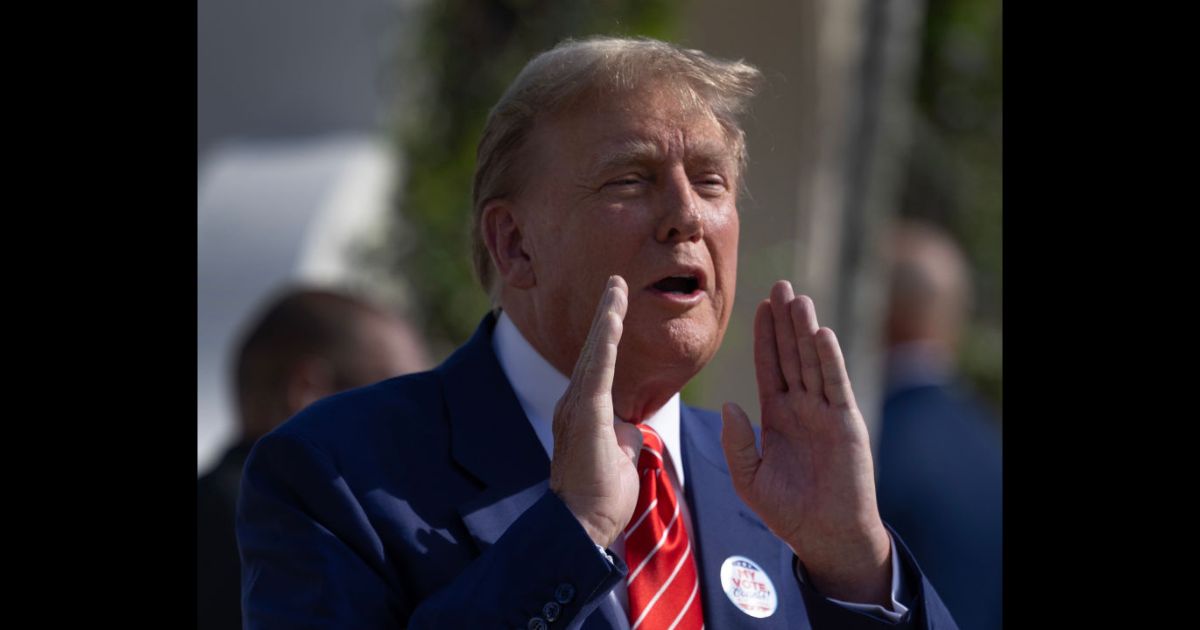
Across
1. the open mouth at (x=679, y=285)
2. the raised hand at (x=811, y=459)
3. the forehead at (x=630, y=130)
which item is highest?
the forehead at (x=630, y=130)

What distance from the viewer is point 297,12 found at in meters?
8.67

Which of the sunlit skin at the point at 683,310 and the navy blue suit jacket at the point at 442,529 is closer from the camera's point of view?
the navy blue suit jacket at the point at 442,529

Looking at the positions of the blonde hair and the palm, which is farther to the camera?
the blonde hair

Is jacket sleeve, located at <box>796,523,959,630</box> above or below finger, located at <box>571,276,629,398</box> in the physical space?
below

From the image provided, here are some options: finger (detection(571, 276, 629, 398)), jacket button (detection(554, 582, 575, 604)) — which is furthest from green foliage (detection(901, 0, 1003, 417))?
jacket button (detection(554, 582, 575, 604))

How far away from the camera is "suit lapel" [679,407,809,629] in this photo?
100 inches

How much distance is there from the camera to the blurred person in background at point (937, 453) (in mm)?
5312

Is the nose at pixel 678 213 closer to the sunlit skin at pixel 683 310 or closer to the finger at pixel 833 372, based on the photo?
the sunlit skin at pixel 683 310

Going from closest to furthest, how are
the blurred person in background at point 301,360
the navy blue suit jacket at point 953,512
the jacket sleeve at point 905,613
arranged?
the jacket sleeve at point 905,613
the blurred person in background at point 301,360
the navy blue suit jacket at point 953,512

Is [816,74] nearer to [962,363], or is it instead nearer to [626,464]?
[626,464]

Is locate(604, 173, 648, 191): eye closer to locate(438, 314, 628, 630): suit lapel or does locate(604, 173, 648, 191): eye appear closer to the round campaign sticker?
locate(438, 314, 628, 630): suit lapel

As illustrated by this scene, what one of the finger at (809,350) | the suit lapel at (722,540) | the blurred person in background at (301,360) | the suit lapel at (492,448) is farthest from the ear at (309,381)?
the finger at (809,350)

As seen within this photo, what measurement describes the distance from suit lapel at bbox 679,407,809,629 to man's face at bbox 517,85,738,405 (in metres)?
0.21
